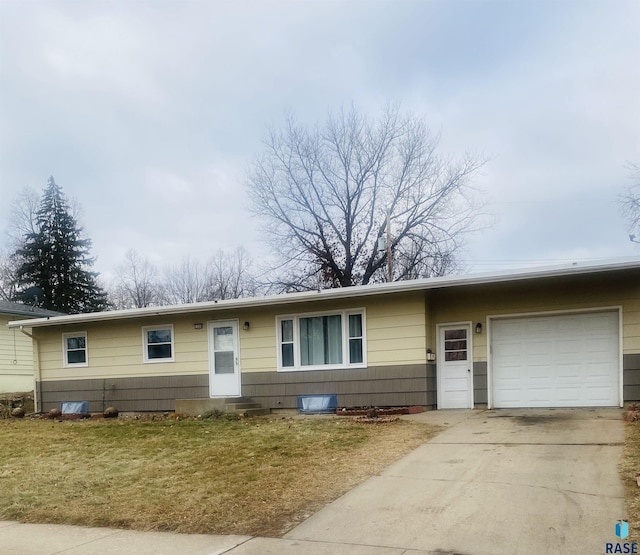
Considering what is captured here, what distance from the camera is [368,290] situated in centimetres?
1185

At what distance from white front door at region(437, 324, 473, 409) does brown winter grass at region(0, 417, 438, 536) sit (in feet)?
8.47

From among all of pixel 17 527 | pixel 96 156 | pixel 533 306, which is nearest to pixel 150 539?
pixel 17 527

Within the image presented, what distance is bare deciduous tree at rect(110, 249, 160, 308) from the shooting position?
41.9m

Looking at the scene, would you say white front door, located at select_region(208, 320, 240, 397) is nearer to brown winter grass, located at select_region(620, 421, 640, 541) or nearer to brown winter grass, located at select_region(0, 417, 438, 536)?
brown winter grass, located at select_region(0, 417, 438, 536)

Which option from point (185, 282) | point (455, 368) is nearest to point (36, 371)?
point (455, 368)

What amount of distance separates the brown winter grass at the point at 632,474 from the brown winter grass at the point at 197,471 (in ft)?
8.80

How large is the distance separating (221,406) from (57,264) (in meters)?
27.0

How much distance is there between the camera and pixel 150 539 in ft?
16.2

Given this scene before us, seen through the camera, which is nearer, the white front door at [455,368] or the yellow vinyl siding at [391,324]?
the yellow vinyl siding at [391,324]

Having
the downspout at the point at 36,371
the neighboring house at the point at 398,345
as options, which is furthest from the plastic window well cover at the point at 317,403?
the downspout at the point at 36,371

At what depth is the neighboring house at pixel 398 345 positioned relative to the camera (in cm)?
1101

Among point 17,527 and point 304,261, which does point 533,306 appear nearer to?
point 17,527

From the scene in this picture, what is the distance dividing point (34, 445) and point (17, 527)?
5042 millimetres

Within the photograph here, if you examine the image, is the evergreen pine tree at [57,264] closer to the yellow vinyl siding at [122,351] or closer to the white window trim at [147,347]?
the yellow vinyl siding at [122,351]
